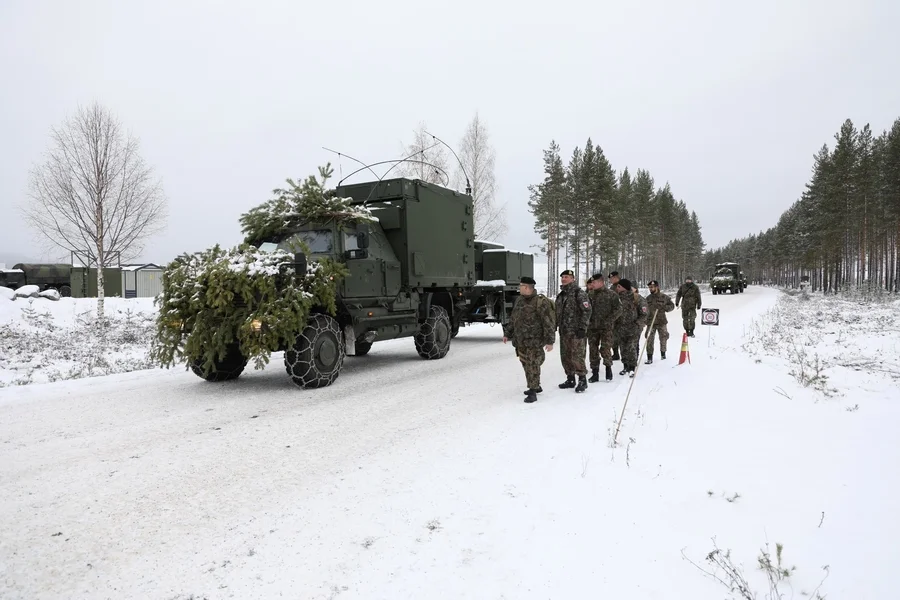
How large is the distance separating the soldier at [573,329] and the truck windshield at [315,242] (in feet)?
13.0

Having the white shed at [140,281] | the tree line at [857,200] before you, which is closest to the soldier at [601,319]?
the white shed at [140,281]

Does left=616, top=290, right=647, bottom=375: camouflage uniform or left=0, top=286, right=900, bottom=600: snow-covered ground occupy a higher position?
left=616, top=290, right=647, bottom=375: camouflage uniform

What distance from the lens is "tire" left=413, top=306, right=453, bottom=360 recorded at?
450 inches

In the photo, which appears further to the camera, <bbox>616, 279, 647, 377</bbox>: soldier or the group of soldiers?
<bbox>616, 279, 647, 377</bbox>: soldier

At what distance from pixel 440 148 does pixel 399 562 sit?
1143 inches

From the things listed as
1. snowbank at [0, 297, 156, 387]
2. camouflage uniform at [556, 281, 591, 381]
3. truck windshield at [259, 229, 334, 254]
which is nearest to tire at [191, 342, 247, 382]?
truck windshield at [259, 229, 334, 254]

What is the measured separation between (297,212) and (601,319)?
18.5 ft

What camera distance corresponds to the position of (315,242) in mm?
8898

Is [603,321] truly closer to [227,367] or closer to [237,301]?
[237,301]

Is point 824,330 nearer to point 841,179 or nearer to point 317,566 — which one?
point 317,566

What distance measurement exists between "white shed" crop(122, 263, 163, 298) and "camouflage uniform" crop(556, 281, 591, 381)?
33.5 metres

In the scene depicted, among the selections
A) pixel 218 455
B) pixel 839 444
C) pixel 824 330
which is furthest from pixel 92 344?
pixel 824 330

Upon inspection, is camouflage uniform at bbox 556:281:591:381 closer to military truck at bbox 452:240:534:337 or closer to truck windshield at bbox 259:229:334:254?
truck windshield at bbox 259:229:334:254

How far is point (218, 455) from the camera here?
496 centimetres
